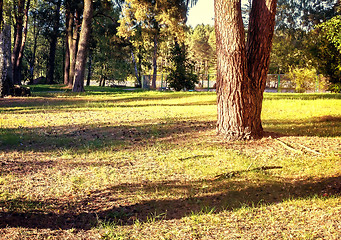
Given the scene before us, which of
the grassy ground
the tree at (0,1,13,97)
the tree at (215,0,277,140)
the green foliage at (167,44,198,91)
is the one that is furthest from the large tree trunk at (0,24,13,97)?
the tree at (215,0,277,140)

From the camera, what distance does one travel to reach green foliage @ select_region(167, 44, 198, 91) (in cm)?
2716

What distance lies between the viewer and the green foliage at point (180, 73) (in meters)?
27.2

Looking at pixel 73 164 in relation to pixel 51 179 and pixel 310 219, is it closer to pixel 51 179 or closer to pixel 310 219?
pixel 51 179

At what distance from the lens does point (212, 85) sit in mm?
39875

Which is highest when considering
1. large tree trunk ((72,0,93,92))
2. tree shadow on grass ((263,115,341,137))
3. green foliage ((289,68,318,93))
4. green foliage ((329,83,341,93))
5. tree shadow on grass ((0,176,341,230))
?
large tree trunk ((72,0,93,92))

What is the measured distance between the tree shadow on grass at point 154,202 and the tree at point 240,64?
2677 mm

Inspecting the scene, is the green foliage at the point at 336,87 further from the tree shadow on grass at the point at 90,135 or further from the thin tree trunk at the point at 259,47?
the thin tree trunk at the point at 259,47

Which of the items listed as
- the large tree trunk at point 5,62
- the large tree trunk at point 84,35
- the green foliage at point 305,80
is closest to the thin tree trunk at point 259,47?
the large tree trunk at point 5,62

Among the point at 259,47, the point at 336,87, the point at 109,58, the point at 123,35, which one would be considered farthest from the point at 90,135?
the point at 109,58

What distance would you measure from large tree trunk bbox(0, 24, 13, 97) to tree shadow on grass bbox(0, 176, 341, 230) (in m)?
15.9

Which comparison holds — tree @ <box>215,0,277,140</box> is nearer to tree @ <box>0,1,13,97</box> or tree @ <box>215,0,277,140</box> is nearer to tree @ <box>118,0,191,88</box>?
tree @ <box>0,1,13,97</box>

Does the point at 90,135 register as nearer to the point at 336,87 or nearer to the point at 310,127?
the point at 310,127

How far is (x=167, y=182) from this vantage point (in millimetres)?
6258

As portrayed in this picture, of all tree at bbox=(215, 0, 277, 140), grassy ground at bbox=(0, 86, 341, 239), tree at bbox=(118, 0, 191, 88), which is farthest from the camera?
tree at bbox=(118, 0, 191, 88)
